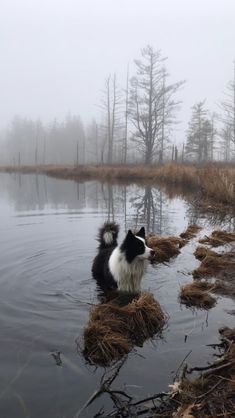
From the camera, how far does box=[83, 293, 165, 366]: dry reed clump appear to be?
5.54 metres

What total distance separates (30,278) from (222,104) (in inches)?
2085

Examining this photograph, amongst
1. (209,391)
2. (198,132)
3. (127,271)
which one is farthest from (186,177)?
(198,132)

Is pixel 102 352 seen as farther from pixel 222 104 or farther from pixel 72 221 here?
pixel 222 104

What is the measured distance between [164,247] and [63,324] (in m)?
5.14

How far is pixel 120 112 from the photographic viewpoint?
68.0 meters

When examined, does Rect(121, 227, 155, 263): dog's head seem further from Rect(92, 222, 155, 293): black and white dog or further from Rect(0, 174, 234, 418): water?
Rect(0, 174, 234, 418): water

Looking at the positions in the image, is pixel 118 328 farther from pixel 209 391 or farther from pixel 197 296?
pixel 209 391

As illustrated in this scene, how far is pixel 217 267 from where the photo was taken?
9.28m

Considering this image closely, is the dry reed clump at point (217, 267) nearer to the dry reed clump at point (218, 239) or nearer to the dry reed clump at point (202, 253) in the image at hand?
the dry reed clump at point (202, 253)

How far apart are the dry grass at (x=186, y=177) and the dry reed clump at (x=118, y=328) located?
12.5m

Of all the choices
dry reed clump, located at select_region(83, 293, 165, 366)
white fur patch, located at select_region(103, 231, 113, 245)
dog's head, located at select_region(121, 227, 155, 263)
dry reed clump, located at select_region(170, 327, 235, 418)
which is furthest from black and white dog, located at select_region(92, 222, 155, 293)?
dry reed clump, located at select_region(170, 327, 235, 418)

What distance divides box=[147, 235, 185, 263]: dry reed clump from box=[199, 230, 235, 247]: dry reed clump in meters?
0.84

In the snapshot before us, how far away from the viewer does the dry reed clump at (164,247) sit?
10.8 metres

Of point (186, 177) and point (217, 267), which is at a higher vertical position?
point (186, 177)
